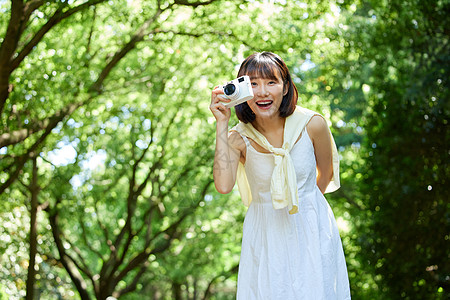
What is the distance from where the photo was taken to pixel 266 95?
9.59 ft

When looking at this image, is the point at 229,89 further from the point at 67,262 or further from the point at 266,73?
the point at 67,262

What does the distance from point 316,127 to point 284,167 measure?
341 mm

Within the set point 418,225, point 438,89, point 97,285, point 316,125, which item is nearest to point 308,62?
point 438,89

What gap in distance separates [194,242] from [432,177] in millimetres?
7687

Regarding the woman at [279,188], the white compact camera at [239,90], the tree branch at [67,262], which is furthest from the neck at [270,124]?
the tree branch at [67,262]

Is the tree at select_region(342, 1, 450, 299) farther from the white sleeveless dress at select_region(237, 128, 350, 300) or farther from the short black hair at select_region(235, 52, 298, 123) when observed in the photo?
the white sleeveless dress at select_region(237, 128, 350, 300)

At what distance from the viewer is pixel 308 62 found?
30.7ft

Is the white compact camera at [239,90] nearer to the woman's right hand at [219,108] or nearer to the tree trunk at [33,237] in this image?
the woman's right hand at [219,108]

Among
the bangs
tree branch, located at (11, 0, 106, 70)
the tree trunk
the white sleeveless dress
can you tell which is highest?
tree branch, located at (11, 0, 106, 70)

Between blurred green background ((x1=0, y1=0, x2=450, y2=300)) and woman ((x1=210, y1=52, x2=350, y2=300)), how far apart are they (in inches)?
115

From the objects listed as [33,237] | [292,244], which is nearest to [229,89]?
[292,244]

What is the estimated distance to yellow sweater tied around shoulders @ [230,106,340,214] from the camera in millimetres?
2748

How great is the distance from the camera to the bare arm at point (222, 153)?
112 inches

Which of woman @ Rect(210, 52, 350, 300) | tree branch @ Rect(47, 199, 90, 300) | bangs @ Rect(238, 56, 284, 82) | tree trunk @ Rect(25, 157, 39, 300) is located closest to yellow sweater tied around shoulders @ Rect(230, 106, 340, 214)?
woman @ Rect(210, 52, 350, 300)
